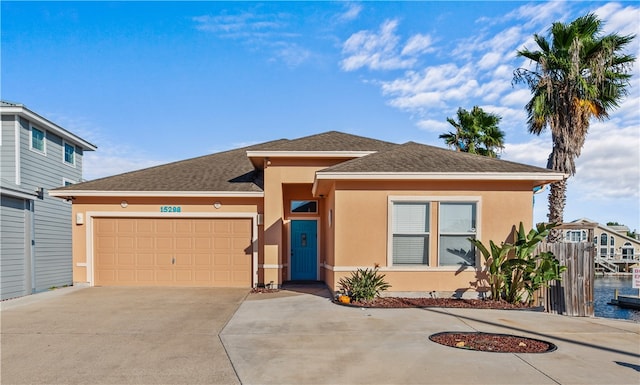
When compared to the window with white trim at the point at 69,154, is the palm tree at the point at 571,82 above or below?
above

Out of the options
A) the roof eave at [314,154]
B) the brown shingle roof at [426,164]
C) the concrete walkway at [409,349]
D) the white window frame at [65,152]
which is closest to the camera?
the concrete walkway at [409,349]

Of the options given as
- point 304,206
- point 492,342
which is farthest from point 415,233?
point 304,206

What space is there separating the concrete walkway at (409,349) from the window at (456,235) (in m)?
1.58

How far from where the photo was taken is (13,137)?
12742mm

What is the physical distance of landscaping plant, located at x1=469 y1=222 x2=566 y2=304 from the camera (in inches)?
348

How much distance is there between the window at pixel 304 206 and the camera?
13430mm

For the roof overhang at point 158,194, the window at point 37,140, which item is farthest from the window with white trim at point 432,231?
the window at point 37,140

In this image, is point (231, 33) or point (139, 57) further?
point (139, 57)

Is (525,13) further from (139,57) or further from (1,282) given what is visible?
(1,282)

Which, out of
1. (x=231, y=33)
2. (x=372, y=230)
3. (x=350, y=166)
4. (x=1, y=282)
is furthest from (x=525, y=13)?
(x=1, y=282)

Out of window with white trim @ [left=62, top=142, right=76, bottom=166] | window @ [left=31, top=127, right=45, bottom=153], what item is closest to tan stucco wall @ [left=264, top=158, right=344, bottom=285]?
window @ [left=31, top=127, right=45, bottom=153]

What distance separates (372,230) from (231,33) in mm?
7554

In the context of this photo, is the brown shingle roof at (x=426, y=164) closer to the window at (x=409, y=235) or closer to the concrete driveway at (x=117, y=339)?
the window at (x=409, y=235)

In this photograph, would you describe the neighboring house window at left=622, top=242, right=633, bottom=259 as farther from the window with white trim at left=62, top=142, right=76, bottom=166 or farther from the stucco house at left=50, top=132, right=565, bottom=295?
the window with white trim at left=62, top=142, right=76, bottom=166
